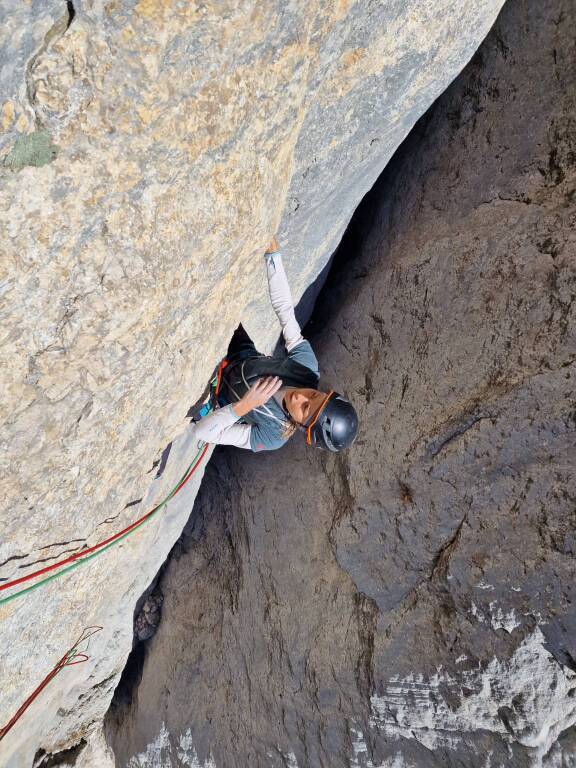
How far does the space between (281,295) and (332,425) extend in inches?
32.9

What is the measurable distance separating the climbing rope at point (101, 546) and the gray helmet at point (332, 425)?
28.4 inches

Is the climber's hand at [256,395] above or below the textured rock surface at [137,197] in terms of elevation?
below

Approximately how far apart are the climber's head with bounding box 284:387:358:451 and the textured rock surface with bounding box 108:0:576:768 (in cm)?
38

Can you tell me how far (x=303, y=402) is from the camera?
9.74 ft

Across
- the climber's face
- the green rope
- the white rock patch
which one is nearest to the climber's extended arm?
the climber's face

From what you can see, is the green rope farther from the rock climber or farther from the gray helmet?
the gray helmet

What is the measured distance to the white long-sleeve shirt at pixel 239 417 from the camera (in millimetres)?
2914

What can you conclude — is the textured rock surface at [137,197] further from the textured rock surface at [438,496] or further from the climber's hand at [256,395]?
the textured rock surface at [438,496]

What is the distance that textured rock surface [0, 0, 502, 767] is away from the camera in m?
1.44

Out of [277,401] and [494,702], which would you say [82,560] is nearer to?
[277,401]

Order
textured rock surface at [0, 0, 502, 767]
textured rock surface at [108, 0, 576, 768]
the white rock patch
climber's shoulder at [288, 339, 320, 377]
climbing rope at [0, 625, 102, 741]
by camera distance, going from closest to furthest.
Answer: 1. textured rock surface at [0, 0, 502, 767]
2. the white rock patch
3. textured rock surface at [108, 0, 576, 768]
4. climbing rope at [0, 625, 102, 741]
5. climber's shoulder at [288, 339, 320, 377]

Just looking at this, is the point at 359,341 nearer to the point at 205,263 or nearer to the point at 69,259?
the point at 205,263

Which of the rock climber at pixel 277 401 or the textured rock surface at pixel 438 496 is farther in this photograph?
the rock climber at pixel 277 401

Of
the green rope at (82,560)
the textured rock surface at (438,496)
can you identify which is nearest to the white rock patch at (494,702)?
the textured rock surface at (438,496)
